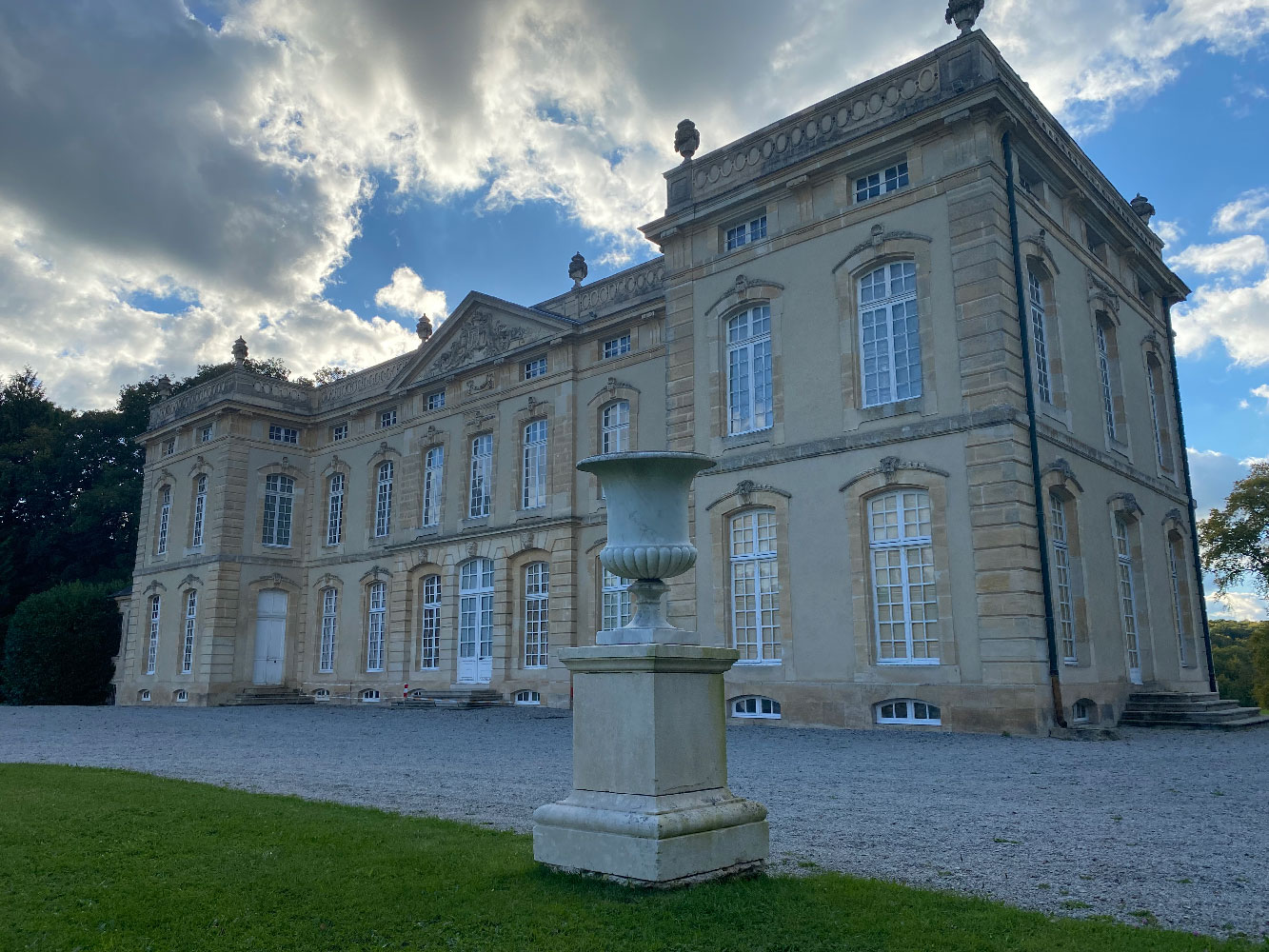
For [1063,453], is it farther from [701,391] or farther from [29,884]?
[29,884]

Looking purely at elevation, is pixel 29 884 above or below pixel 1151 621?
below

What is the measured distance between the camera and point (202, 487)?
29078mm

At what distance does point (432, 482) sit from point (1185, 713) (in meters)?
17.6

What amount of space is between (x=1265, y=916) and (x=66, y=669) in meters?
32.3

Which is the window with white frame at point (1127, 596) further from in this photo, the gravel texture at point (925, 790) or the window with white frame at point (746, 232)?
the window with white frame at point (746, 232)

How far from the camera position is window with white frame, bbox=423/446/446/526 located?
82.8ft

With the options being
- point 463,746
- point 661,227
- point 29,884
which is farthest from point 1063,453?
point 29,884

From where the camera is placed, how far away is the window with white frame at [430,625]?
24391 millimetres

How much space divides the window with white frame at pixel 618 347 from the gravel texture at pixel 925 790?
346 inches

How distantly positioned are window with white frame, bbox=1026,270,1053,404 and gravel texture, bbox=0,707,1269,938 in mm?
5373

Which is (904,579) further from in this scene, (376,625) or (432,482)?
(376,625)

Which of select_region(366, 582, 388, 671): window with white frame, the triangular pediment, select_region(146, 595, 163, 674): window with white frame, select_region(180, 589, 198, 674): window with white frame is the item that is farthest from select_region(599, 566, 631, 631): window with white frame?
select_region(146, 595, 163, 674): window with white frame

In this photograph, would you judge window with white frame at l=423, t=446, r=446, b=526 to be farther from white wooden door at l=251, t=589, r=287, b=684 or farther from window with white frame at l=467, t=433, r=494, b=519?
white wooden door at l=251, t=589, r=287, b=684

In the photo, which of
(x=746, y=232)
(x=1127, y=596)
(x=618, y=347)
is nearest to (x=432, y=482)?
(x=618, y=347)
